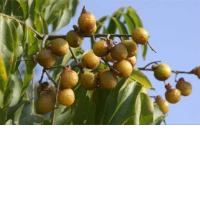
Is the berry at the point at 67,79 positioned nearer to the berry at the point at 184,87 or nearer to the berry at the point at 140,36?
the berry at the point at 140,36

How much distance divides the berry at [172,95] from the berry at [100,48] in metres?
0.34

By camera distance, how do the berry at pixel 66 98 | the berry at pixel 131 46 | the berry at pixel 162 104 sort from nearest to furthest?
the berry at pixel 66 98, the berry at pixel 131 46, the berry at pixel 162 104

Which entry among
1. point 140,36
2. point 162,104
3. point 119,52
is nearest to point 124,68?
point 119,52

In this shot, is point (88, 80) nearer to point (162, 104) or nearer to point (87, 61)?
point (87, 61)

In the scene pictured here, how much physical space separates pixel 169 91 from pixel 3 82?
2.05ft

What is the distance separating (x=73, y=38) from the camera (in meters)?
1.38

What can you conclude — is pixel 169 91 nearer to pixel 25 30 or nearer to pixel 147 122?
pixel 147 122

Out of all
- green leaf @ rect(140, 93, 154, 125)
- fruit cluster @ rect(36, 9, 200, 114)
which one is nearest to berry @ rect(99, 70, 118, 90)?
fruit cluster @ rect(36, 9, 200, 114)

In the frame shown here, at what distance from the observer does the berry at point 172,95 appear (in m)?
1.63

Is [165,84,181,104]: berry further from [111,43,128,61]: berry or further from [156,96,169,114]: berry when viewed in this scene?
[111,43,128,61]: berry

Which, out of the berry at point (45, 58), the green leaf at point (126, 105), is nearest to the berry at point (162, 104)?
the green leaf at point (126, 105)
